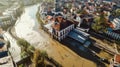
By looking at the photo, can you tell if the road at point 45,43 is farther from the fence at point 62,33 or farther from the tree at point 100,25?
the tree at point 100,25

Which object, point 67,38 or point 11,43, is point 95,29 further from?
point 11,43

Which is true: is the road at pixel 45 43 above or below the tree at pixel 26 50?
below

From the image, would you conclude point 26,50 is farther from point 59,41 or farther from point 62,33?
point 62,33

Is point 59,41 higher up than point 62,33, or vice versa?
point 62,33

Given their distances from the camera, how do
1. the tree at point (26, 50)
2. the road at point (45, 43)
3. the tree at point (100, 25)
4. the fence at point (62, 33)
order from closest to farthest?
1. the tree at point (26, 50)
2. the road at point (45, 43)
3. the fence at point (62, 33)
4. the tree at point (100, 25)

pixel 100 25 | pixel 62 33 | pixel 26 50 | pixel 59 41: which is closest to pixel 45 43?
pixel 59 41

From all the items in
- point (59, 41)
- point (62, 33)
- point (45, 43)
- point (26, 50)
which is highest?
point (62, 33)

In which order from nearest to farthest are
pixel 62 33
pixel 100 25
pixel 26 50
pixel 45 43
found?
pixel 26 50, pixel 62 33, pixel 45 43, pixel 100 25

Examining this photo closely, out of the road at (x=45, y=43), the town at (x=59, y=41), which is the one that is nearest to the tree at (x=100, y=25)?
the town at (x=59, y=41)

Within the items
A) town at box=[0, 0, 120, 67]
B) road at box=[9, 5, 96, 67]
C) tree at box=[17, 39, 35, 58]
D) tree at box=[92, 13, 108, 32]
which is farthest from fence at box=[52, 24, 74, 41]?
tree at box=[17, 39, 35, 58]
